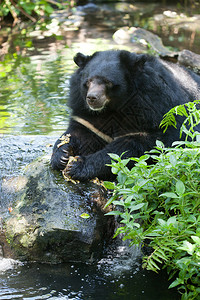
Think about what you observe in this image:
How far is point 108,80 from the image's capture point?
187 inches

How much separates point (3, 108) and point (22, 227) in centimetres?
414

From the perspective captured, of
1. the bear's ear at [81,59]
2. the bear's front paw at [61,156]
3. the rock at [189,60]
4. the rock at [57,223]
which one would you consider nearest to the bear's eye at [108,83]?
the bear's ear at [81,59]

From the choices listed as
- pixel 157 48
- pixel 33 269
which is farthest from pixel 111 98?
pixel 157 48

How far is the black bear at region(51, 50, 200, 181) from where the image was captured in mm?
4742

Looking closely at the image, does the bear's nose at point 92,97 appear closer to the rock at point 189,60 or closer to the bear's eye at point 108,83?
the bear's eye at point 108,83

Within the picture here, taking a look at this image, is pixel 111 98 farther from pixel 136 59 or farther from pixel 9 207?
pixel 9 207

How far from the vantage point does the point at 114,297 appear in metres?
3.81

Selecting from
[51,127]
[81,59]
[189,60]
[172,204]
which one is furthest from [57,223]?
[189,60]

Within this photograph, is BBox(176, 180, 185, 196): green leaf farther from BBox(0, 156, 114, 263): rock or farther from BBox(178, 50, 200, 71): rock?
BBox(178, 50, 200, 71): rock

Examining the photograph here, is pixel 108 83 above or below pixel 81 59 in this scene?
below

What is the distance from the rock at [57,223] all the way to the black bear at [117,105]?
0.25m

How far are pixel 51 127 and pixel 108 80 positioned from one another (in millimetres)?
2701

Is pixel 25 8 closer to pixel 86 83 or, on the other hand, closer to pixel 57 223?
pixel 86 83

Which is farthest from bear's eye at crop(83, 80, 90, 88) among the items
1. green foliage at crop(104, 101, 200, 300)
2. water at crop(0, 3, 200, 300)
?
green foliage at crop(104, 101, 200, 300)
